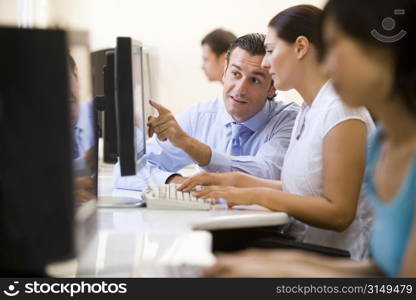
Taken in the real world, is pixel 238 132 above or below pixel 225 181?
above

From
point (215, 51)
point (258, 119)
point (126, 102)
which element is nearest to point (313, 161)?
point (126, 102)

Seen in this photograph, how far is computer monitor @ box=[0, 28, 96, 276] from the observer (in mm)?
788

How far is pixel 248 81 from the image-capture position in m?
2.31

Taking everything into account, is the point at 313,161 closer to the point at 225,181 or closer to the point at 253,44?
the point at 225,181

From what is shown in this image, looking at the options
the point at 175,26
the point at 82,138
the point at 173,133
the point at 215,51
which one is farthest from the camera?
the point at 175,26

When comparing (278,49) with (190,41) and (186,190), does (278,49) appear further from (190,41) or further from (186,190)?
(190,41)

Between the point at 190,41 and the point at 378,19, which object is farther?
the point at 190,41

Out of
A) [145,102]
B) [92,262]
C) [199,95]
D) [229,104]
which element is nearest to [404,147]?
[92,262]

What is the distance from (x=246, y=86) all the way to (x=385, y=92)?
4.73 feet

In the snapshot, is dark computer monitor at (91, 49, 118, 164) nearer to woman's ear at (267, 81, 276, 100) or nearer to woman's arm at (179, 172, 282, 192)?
woman's arm at (179, 172, 282, 192)

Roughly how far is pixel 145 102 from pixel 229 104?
1.52 feet

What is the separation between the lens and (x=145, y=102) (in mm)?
1958

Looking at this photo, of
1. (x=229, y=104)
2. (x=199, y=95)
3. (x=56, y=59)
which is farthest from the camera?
(x=199, y=95)

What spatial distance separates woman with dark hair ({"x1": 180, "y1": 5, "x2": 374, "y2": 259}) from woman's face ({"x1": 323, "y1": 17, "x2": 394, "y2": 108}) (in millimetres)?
504
